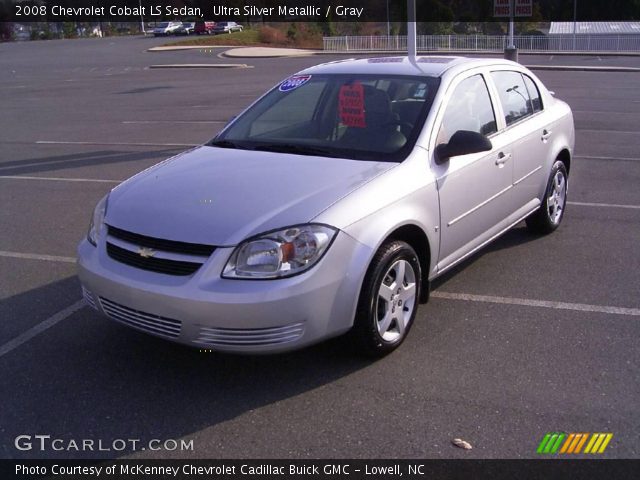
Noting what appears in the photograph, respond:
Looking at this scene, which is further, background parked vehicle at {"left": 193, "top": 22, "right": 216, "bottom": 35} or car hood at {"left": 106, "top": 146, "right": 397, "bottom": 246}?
background parked vehicle at {"left": 193, "top": 22, "right": 216, "bottom": 35}

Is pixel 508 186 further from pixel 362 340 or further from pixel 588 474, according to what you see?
pixel 588 474

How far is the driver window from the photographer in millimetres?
5143

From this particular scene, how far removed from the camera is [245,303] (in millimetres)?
3713

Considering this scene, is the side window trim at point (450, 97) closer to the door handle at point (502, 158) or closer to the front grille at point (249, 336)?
the door handle at point (502, 158)

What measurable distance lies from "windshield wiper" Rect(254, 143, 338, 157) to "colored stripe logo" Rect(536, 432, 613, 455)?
7.31ft

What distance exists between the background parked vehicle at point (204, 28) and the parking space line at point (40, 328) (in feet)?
220

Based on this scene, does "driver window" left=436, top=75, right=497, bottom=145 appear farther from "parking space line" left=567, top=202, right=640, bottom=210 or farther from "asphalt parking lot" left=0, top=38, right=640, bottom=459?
"parking space line" left=567, top=202, right=640, bottom=210

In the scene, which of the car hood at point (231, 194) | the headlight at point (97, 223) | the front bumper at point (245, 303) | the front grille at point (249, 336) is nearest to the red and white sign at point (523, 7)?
the car hood at point (231, 194)

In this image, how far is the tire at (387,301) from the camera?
4148mm

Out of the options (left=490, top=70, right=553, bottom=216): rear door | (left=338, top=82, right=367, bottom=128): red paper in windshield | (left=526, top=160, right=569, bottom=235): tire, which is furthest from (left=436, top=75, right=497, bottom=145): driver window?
(left=526, top=160, right=569, bottom=235): tire

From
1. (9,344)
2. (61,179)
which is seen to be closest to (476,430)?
(9,344)

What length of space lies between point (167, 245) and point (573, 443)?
229 centimetres

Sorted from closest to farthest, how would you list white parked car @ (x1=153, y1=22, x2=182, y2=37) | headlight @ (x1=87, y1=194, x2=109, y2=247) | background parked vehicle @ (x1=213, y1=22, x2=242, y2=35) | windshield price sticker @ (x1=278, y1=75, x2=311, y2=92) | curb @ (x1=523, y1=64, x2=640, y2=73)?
headlight @ (x1=87, y1=194, x2=109, y2=247), windshield price sticker @ (x1=278, y1=75, x2=311, y2=92), curb @ (x1=523, y1=64, x2=640, y2=73), background parked vehicle @ (x1=213, y1=22, x2=242, y2=35), white parked car @ (x1=153, y1=22, x2=182, y2=37)

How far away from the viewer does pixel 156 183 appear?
4.62 metres
